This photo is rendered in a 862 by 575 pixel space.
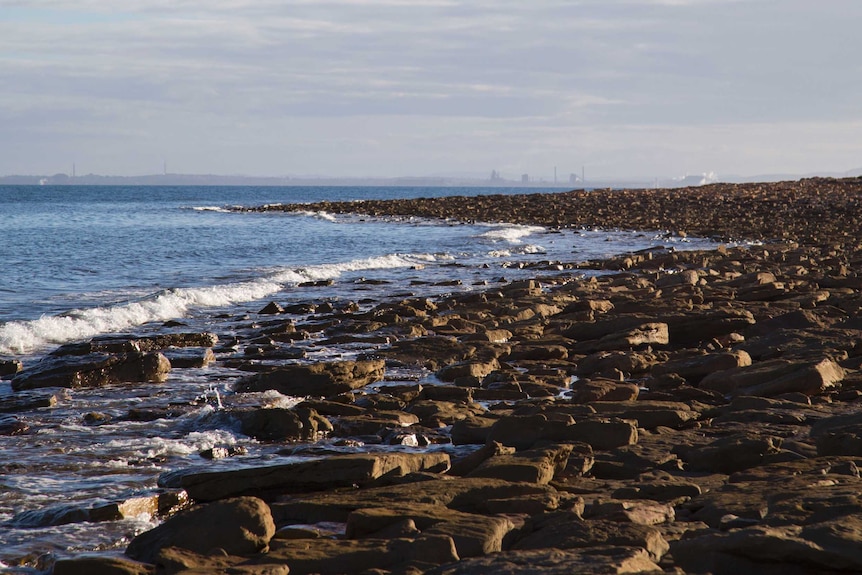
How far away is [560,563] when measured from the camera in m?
4.92

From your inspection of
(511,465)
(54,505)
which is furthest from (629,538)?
(54,505)

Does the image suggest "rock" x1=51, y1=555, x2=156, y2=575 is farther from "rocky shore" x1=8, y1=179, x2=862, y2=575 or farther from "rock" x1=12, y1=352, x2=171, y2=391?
"rock" x1=12, y1=352, x2=171, y2=391

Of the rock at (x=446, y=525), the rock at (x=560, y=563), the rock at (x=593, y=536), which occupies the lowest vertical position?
the rock at (x=446, y=525)

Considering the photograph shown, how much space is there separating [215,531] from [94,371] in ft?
22.8

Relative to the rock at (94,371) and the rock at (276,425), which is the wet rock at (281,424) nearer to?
the rock at (276,425)

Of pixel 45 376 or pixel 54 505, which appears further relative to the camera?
pixel 45 376

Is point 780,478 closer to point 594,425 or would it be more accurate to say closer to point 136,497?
point 594,425

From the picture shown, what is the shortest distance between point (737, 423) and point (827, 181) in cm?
7447

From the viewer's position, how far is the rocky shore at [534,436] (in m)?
5.61

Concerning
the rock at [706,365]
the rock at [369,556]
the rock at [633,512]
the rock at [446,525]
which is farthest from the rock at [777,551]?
the rock at [706,365]

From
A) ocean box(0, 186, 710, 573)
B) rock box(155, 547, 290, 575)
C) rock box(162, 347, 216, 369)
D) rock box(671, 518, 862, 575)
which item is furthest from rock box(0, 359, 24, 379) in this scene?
rock box(671, 518, 862, 575)

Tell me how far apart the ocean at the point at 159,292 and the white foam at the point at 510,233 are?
3.8 inches

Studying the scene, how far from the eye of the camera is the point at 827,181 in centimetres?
7650

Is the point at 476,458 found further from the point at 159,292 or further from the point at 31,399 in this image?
Result: the point at 159,292
